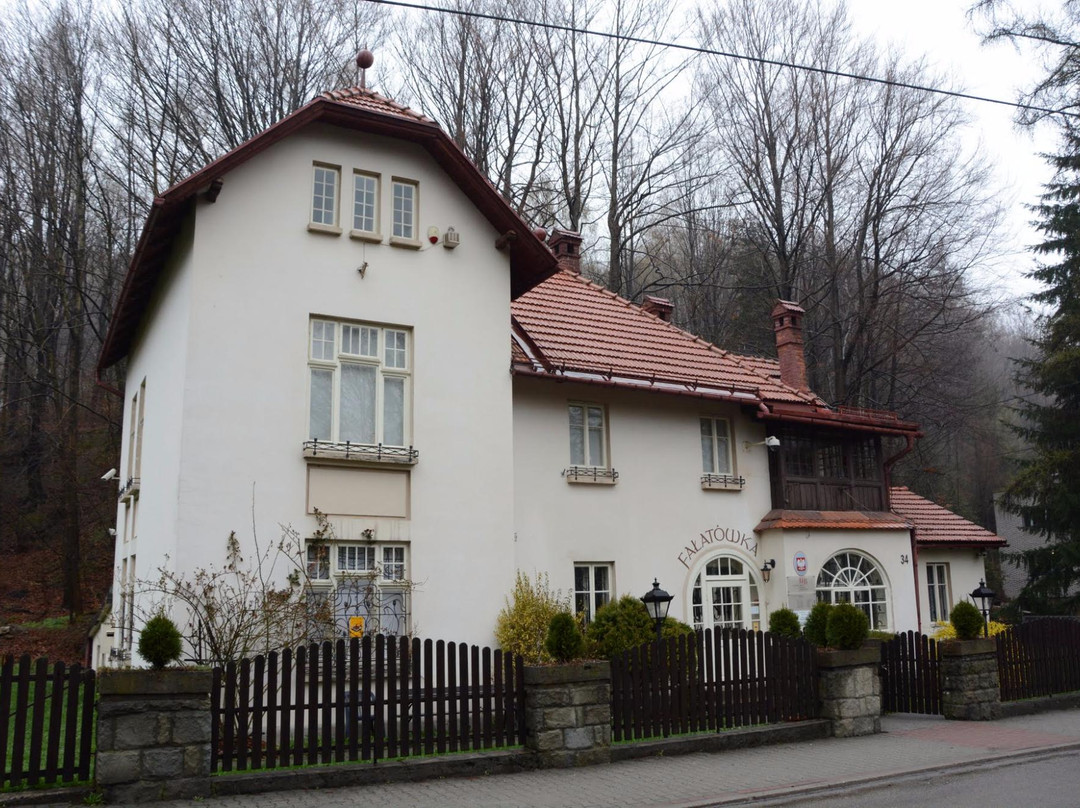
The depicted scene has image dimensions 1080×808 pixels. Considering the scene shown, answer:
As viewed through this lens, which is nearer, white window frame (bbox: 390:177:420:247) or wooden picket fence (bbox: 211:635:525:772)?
wooden picket fence (bbox: 211:635:525:772)

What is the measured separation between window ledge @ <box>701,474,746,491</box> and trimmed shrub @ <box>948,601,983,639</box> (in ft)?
16.4

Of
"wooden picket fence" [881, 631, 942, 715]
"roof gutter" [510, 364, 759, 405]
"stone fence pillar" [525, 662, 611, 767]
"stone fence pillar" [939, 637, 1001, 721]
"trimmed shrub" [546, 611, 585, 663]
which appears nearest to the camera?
"stone fence pillar" [525, 662, 611, 767]

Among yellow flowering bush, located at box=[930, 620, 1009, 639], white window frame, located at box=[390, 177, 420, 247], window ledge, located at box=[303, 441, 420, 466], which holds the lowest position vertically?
yellow flowering bush, located at box=[930, 620, 1009, 639]

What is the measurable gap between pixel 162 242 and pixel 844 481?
46.5ft

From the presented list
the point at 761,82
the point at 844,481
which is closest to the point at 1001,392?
the point at 761,82

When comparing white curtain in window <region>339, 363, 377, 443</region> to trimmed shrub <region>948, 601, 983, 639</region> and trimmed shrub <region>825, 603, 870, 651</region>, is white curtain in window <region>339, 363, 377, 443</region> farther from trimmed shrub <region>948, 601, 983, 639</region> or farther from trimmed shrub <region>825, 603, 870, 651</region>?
trimmed shrub <region>948, 601, 983, 639</region>

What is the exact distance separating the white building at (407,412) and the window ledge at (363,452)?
0.03 metres

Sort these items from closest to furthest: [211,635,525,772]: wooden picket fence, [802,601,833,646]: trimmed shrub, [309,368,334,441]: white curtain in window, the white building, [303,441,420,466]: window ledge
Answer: [211,635,525,772]: wooden picket fence
the white building
[303,441,420,466]: window ledge
[802,601,833,646]: trimmed shrub
[309,368,334,441]: white curtain in window

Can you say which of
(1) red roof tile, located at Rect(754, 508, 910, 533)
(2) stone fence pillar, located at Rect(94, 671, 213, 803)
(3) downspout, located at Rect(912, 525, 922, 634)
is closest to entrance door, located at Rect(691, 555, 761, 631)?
(1) red roof tile, located at Rect(754, 508, 910, 533)

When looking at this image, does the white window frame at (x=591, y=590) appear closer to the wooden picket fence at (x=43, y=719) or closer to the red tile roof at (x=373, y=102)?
the red tile roof at (x=373, y=102)

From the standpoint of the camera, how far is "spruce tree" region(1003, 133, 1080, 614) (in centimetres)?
2425

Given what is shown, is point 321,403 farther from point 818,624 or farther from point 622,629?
point 818,624

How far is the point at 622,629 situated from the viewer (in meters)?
13.8

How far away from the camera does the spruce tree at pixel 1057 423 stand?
24250 mm
